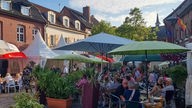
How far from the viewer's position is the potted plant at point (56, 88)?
1167 cm

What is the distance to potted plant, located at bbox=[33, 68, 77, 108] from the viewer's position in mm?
11672

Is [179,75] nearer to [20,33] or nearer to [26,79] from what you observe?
[26,79]

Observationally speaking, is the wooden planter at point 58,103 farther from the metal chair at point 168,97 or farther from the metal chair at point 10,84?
→ the metal chair at point 10,84

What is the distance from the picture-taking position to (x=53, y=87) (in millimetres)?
11891

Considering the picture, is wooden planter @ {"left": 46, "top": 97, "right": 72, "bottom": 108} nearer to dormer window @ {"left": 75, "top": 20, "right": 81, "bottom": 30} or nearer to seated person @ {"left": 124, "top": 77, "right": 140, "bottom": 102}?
seated person @ {"left": 124, "top": 77, "right": 140, "bottom": 102}

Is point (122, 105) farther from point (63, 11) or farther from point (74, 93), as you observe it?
point (63, 11)

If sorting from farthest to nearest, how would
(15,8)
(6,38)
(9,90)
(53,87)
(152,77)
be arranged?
(15,8) → (6,38) → (9,90) → (152,77) → (53,87)

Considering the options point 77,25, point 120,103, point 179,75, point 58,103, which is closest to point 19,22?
point 77,25

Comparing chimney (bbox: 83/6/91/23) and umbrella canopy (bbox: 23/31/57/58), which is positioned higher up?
chimney (bbox: 83/6/91/23)

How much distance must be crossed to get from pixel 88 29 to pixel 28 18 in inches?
737

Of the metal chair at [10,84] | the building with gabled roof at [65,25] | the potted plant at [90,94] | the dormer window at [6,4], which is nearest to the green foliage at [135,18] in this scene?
the building with gabled roof at [65,25]

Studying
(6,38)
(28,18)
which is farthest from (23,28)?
(6,38)

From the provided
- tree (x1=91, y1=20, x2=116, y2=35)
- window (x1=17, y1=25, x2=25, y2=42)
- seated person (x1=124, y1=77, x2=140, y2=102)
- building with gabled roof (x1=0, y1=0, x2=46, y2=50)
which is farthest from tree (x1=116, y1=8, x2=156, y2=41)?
seated person (x1=124, y1=77, x2=140, y2=102)

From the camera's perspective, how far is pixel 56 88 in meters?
11.8
